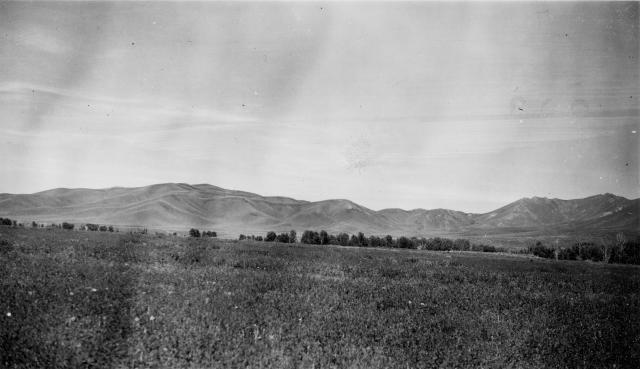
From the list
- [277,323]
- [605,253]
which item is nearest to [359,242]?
[605,253]

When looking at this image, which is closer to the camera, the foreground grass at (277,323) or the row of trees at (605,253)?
the foreground grass at (277,323)

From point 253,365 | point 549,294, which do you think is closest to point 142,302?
point 253,365

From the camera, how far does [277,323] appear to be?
693 cm

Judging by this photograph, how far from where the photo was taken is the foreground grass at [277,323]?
18.3 ft

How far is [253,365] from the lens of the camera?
18.0 feet

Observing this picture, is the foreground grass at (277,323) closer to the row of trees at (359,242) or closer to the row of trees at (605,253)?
the row of trees at (605,253)

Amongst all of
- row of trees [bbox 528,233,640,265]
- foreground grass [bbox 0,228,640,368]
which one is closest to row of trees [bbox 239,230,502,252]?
row of trees [bbox 528,233,640,265]

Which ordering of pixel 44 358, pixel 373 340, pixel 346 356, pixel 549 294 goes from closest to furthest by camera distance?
pixel 44 358
pixel 346 356
pixel 373 340
pixel 549 294

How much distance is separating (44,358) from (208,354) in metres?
2.13

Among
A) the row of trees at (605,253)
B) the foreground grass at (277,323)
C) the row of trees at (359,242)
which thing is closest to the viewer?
the foreground grass at (277,323)

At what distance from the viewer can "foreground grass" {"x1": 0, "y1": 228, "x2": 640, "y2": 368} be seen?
5.57 meters

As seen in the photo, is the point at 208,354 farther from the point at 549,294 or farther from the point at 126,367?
the point at 549,294

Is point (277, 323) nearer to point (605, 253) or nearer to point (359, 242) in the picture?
point (605, 253)

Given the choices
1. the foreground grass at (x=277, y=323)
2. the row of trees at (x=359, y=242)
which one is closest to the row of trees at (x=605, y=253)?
the row of trees at (x=359, y=242)
